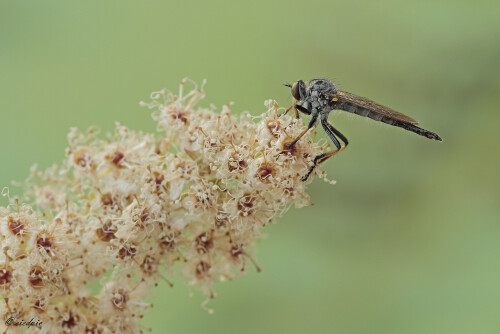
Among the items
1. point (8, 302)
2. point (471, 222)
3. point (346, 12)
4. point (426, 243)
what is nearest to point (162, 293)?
point (8, 302)

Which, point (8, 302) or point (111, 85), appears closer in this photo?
point (8, 302)

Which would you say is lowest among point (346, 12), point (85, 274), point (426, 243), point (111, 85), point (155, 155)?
point (85, 274)

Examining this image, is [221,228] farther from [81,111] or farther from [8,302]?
[81,111]

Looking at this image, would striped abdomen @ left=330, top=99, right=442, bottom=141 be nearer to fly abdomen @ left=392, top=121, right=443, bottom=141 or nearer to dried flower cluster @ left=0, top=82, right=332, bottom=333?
fly abdomen @ left=392, top=121, right=443, bottom=141

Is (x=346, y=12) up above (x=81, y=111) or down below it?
above

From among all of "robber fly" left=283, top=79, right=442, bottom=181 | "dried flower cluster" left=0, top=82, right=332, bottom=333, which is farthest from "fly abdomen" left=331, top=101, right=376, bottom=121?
"dried flower cluster" left=0, top=82, right=332, bottom=333

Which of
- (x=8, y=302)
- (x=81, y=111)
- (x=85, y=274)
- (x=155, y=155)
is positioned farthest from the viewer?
(x=81, y=111)
